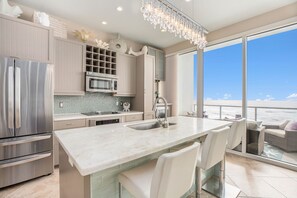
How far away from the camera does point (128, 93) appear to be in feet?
13.3

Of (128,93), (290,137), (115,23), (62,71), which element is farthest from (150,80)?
(290,137)

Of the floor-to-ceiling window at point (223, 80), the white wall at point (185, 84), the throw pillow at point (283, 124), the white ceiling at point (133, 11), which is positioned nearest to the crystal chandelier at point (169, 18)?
the white ceiling at point (133, 11)

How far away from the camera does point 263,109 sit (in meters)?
3.35

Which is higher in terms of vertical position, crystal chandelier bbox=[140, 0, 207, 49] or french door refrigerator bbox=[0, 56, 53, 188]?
crystal chandelier bbox=[140, 0, 207, 49]

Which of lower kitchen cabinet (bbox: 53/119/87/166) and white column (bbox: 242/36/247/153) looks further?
white column (bbox: 242/36/247/153)

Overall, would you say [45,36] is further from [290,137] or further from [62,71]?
[290,137]

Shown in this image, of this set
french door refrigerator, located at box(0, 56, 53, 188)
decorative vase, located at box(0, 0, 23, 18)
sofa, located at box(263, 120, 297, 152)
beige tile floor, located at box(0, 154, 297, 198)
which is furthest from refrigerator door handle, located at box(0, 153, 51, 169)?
sofa, located at box(263, 120, 297, 152)

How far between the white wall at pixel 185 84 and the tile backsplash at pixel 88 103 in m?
1.80

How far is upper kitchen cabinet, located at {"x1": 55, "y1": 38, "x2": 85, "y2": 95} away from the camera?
9.46 feet

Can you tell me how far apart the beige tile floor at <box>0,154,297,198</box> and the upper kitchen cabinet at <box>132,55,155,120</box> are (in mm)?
2228

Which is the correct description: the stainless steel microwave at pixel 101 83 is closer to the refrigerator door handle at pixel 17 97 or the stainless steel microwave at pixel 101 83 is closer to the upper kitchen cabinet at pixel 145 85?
the upper kitchen cabinet at pixel 145 85

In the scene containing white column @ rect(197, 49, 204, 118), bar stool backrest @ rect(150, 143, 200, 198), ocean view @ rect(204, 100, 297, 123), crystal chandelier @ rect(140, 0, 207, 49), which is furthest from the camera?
white column @ rect(197, 49, 204, 118)

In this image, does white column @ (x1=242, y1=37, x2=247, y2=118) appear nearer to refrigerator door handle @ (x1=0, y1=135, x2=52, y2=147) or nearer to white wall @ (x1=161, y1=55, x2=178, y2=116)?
white wall @ (x1=161, y1=55, x2=178, y2=116)

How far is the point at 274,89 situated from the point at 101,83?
374 cm
